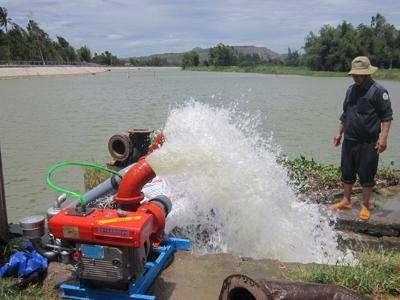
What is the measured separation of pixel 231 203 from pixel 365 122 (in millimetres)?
2049

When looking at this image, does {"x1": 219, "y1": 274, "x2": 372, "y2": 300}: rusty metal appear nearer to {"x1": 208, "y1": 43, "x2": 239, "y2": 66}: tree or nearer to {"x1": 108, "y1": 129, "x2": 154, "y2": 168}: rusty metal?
{"x1": 108, "y1": 129, "x2": 154, "y2": 168}: rusty metal

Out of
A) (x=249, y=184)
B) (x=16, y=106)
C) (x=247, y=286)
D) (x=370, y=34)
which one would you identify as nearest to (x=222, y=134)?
(x=249, y=184)

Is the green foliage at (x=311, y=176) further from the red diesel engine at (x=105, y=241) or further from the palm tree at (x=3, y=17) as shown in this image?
the palm tree at (x=3, y=17)

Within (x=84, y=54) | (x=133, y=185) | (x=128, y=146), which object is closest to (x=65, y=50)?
(x=84, y=54)

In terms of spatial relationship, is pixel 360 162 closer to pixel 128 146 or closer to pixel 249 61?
pixel 128 146

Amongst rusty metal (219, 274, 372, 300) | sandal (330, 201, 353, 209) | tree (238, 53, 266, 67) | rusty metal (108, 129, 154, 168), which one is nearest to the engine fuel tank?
rusty metal (219, 274, 372, 300)

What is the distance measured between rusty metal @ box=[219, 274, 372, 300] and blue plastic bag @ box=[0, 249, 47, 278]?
1747 mm

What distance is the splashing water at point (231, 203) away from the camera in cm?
475

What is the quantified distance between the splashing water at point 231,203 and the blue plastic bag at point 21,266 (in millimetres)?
1474

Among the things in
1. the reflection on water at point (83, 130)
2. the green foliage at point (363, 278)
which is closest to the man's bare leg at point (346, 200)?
the green foliage at point (363, 278)

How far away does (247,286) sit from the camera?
281cm

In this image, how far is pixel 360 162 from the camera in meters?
5.84

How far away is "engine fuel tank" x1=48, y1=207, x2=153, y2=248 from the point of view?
326 cm

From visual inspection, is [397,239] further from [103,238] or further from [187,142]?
[103,238]
